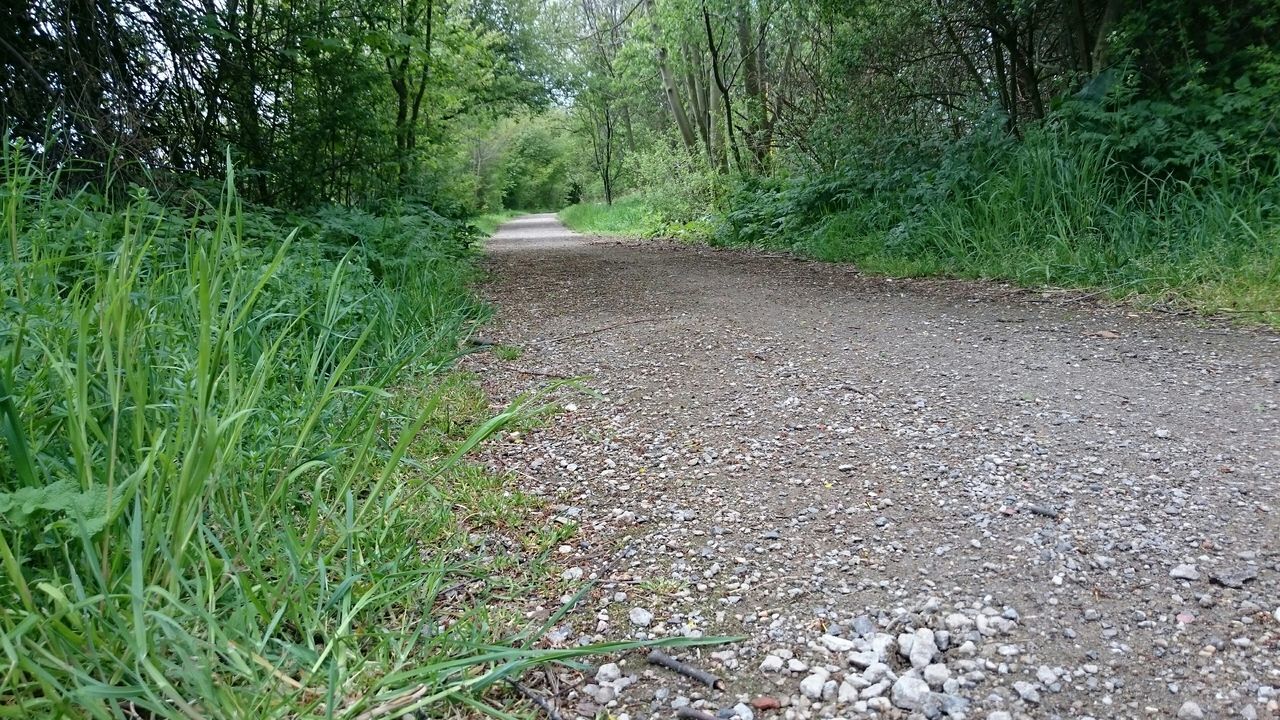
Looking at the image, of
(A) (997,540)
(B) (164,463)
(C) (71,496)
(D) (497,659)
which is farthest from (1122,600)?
(C) (71,496)

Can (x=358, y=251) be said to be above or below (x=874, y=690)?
above

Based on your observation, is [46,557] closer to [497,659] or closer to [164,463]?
[164,463]

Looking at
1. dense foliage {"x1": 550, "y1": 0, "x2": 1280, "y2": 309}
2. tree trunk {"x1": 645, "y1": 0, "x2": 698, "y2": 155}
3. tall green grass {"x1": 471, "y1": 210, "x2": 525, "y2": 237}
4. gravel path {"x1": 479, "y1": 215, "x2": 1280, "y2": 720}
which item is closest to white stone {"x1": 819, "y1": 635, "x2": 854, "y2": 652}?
gravel path {"x1": 479, "y1": 215, "x2": 1280, "y2": 720}

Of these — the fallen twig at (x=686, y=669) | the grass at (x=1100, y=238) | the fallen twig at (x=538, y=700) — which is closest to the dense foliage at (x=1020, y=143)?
the grass at (x=1100, y=238)

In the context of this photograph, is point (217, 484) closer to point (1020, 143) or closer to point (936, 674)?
point (936, 674)

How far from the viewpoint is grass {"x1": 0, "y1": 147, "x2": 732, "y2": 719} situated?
1034 millimetres

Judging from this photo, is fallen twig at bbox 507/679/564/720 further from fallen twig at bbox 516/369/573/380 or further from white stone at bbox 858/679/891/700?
fallen twig at bbox 516/369/573/380

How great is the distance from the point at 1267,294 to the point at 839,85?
19.0 ft

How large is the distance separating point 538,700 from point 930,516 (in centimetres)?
102

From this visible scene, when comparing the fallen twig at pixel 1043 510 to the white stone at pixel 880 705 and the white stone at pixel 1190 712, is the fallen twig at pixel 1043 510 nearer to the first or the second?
the white stone at pixel 1190 712

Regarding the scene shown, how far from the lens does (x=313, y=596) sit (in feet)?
4.39

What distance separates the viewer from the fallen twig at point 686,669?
125 cm

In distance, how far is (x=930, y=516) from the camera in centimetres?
177

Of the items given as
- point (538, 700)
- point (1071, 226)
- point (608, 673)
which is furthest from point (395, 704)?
point (1071, 226)
